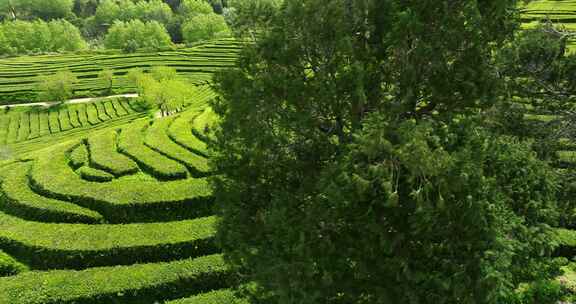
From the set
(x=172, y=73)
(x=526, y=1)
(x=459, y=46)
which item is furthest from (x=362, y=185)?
(x=172, y=73)

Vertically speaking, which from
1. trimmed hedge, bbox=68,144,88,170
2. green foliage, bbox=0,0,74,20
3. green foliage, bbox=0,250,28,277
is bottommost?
green foliage, bbox=0,250,28,277

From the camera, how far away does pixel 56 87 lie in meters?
56.8

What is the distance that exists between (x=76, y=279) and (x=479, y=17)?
1470 cm

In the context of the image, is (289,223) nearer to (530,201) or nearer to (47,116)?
(530,201)

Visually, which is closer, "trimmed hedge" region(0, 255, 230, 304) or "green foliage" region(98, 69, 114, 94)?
"trimmed hedge" region(0, 255, 230, 304)

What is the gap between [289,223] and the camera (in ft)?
26.4

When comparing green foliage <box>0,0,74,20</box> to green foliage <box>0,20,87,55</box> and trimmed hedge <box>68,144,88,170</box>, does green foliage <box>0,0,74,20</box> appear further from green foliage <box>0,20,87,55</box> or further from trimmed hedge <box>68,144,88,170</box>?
trimmed hedge <box>68,144,88,170</box>

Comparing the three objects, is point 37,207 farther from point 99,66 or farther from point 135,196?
point 99,66

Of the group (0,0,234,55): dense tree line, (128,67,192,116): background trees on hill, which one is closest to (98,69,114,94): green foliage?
(128,67,192,116): background trees on hill

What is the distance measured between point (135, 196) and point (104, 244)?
10.0 ft

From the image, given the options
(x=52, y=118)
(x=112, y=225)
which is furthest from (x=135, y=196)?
(x=52, y=118)

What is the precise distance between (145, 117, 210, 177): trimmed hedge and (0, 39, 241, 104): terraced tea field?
33695mm

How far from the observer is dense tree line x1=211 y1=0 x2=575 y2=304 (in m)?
7.03

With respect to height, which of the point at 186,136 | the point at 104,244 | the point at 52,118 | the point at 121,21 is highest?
the point at 121,21
